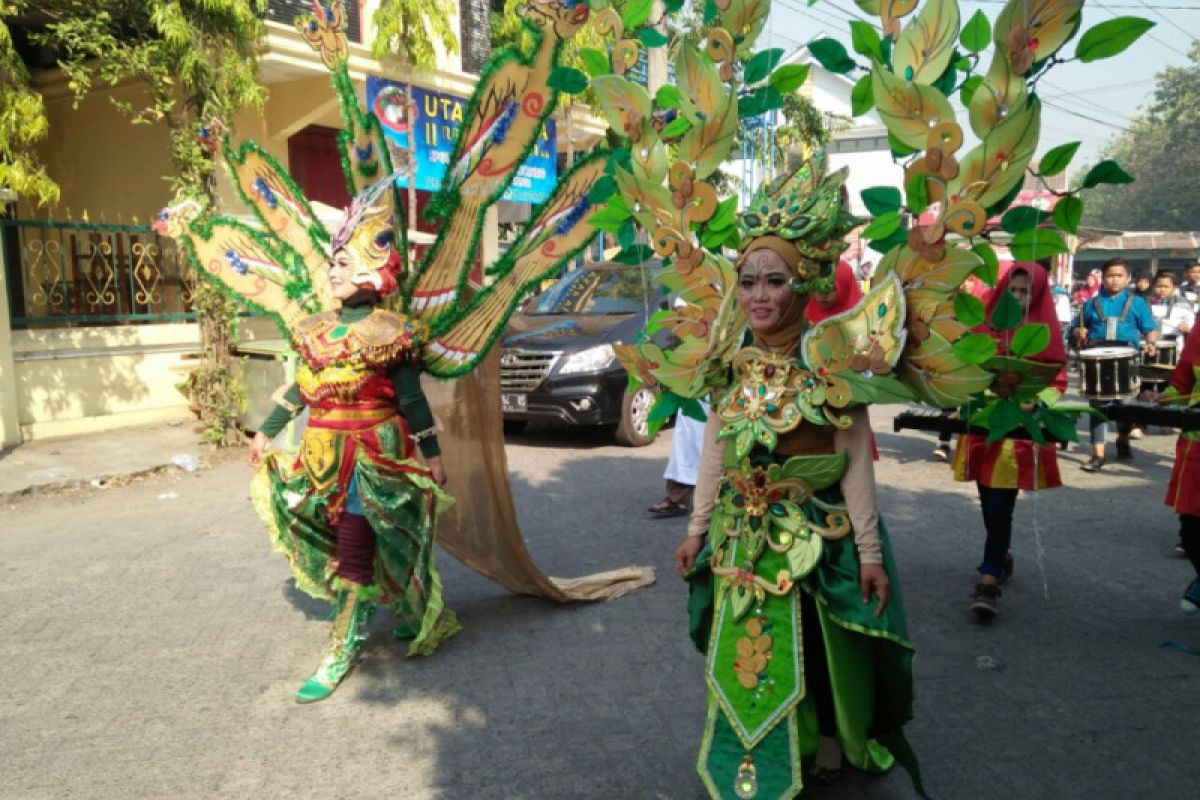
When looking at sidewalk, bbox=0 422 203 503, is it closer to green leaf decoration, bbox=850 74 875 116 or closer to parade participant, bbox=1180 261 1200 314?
green leaf decoration, bbox=850 74 875 116

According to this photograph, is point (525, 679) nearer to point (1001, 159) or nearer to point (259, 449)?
point (259, 449)

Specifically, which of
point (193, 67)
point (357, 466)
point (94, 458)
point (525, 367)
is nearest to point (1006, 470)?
point (357, 466)

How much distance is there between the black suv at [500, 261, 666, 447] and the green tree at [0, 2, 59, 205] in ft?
14.4

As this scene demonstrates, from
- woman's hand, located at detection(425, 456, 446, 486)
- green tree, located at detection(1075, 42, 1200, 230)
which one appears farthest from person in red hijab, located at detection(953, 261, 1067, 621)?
green tree, located at detection(1075, 42, 1200, 230)

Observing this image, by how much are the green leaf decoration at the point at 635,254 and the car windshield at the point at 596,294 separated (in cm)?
650

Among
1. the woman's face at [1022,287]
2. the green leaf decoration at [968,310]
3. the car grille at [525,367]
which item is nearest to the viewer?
the green leaf decoration at [968,310]

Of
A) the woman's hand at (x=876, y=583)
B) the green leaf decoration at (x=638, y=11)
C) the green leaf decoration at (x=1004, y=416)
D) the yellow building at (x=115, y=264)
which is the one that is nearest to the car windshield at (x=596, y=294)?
the yellow building at (x=115, y=264)

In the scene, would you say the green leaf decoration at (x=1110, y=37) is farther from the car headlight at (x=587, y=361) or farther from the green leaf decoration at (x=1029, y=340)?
the car headlight at (x=587, y=361)

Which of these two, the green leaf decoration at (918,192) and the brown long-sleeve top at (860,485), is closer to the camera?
the green leaf decoration at (918,192)

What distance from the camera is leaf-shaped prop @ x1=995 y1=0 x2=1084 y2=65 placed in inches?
89.8

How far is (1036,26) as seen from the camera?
2307mm

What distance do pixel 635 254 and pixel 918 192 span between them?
3.92 ft

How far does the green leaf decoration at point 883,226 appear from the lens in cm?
263

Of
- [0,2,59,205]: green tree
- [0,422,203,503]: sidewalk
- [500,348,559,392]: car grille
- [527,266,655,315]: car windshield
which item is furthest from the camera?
[527,266,655,315]: car windshield
